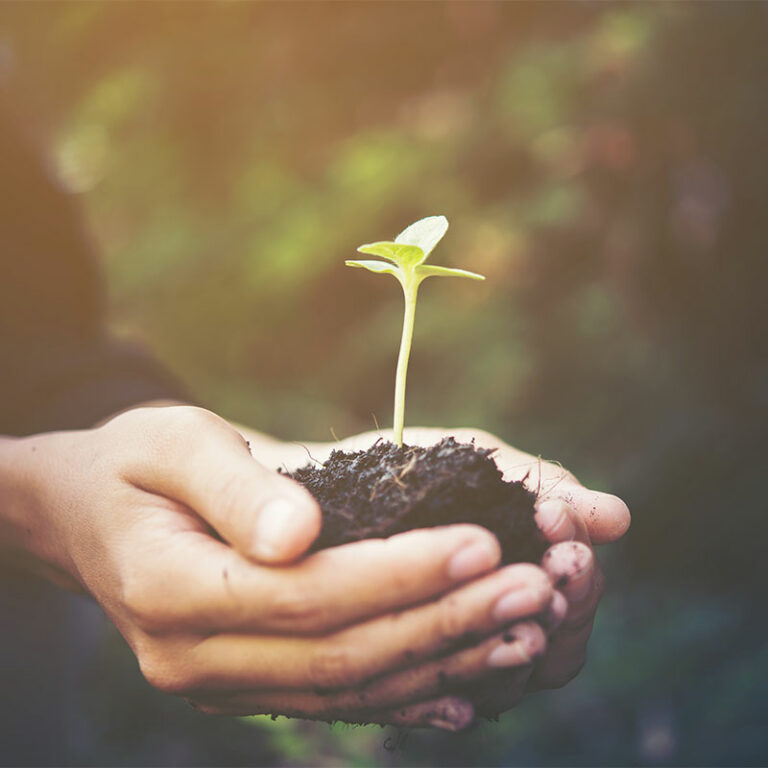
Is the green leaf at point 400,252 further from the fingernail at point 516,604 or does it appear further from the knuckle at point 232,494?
the fingernail at point 516,604

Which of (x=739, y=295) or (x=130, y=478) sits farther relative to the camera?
(x=739, y=295)

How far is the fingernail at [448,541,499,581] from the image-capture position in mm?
603

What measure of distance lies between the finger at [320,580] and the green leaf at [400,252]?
323mm

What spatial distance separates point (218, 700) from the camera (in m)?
0.76

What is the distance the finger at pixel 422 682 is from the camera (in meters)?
0.63

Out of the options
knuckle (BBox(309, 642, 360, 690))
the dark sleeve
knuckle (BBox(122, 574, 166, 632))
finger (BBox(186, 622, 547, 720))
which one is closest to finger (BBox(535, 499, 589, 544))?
finger (BBox(186, 622, 547, 720))

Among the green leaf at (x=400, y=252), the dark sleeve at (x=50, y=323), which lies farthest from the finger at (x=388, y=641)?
the dark sleeve at (x=50, y=323)

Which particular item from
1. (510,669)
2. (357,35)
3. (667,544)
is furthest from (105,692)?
(357,35)

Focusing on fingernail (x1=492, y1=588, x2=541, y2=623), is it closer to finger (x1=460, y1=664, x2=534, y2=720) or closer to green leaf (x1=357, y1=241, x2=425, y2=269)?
finger (x1=460, y1=664, x2=534, y2=720)

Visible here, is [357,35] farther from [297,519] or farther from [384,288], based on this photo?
[297,519]

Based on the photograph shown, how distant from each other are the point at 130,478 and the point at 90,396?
0.80 m

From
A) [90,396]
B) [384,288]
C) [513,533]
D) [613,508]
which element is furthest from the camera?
[384,288]

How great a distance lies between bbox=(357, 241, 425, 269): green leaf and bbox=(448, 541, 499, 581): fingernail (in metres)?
0.34

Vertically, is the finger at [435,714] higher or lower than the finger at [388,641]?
lower
